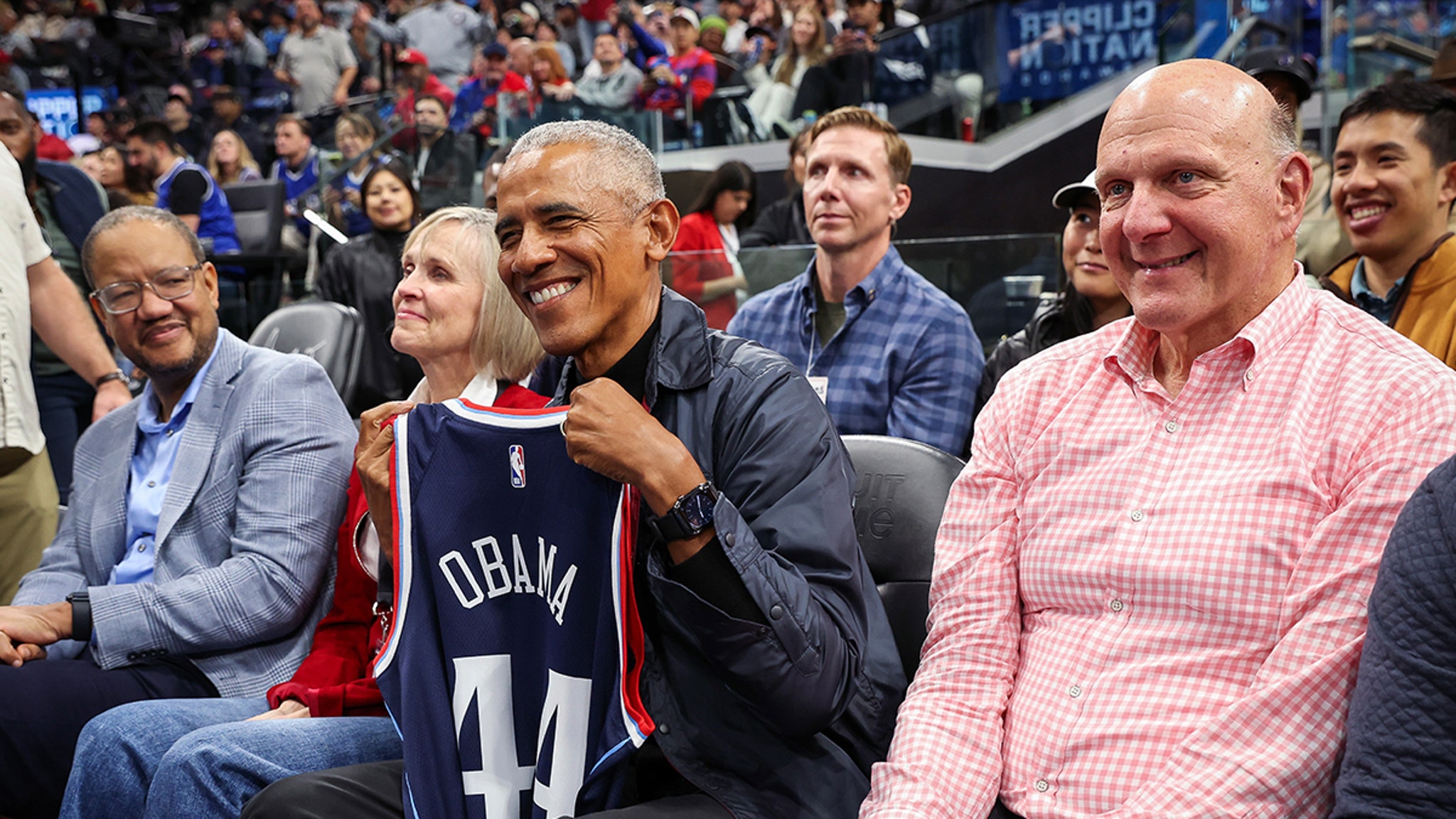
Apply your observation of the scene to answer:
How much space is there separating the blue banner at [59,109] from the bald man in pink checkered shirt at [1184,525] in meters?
16.3

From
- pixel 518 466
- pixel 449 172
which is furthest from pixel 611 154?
pixel 449 172

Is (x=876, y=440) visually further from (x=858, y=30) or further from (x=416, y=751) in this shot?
(x=858, y=30)

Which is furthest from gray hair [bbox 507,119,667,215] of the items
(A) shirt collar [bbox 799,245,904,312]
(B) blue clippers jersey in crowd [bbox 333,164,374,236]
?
(B) blue clippers jersey in crowd [bbox 333,164,374,236]

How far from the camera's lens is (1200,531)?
1.73 meters

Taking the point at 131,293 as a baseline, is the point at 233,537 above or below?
below

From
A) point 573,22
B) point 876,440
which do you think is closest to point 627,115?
point 573,22

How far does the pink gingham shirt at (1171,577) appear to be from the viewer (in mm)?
1613

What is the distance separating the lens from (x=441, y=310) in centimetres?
277

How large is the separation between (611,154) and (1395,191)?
2.29 metres

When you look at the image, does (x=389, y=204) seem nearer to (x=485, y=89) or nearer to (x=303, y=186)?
(x=303, y=186)

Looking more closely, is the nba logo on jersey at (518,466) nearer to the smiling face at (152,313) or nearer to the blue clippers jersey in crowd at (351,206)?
the smiling face at (152,313)

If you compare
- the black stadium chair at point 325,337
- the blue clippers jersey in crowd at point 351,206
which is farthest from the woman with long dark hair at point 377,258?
the blue clippers jersey in crowd at point 351,206

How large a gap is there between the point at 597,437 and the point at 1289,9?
297 inches

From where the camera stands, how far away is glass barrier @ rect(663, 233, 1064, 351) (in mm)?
4574
